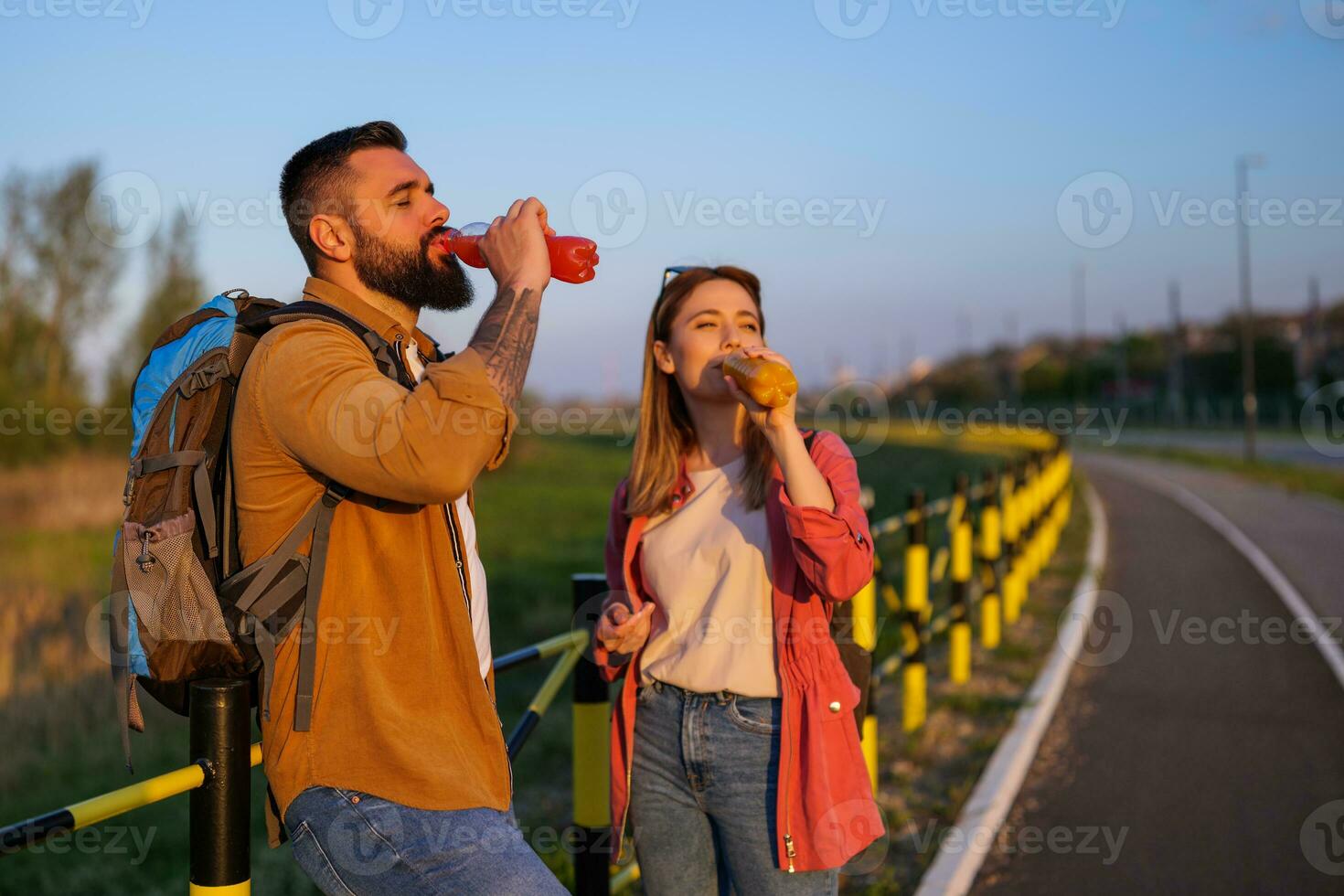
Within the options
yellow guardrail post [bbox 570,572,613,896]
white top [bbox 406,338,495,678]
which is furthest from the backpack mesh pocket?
yellow guardrail post [bbox 570,572,613,896]

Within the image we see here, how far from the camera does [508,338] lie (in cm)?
192

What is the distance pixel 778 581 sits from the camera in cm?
278

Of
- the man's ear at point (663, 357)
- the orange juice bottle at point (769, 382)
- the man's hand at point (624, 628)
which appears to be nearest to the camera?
the orange juice bottle at point (769, 382)

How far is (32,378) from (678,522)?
32275 millimetres

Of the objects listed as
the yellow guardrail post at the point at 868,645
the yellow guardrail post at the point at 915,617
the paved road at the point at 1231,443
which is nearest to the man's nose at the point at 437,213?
the yellow guardrail post at the point at 868,645

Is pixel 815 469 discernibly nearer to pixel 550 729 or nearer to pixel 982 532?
pixel 550 729

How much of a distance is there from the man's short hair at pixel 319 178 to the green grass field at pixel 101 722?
0.86 meters

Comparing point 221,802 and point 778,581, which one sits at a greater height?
point 778,581

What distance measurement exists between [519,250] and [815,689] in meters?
1.24

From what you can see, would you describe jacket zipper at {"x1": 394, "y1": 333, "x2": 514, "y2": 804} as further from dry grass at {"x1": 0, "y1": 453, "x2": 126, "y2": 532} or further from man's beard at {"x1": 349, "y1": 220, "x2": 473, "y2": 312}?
dry grass at {"x1": 0, "y1": 453, "x2": 126, "y2": 532}

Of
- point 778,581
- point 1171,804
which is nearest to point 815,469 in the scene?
point 778,581

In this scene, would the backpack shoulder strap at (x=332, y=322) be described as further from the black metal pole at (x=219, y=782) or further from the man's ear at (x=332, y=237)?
the black metal pole at (x=219, y=782)

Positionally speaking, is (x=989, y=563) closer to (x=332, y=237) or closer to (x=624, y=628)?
(x=624, y=628)

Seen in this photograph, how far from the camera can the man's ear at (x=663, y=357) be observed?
3055mm
